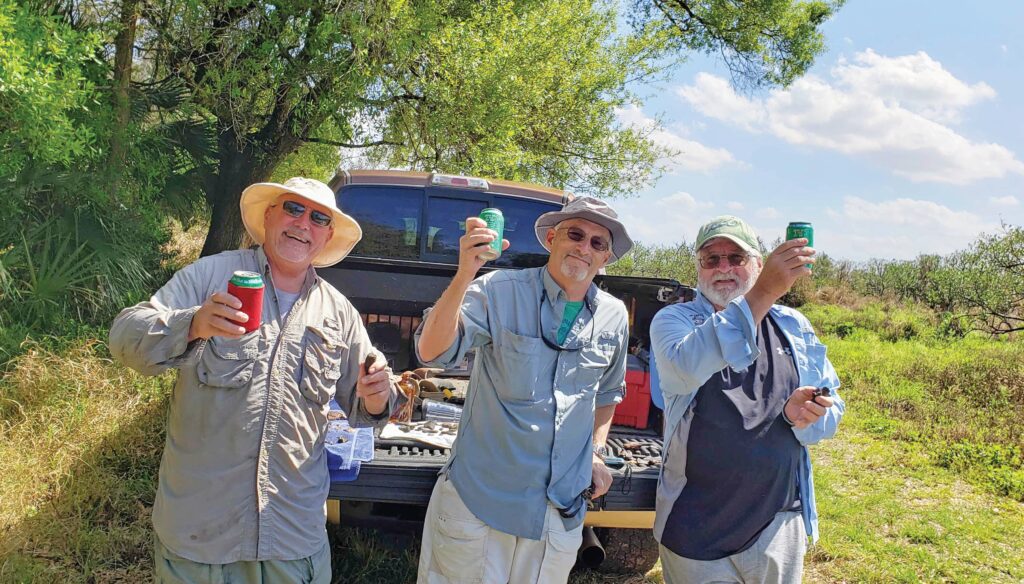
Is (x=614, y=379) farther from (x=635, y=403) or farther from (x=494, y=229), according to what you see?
(x=635, y=403)

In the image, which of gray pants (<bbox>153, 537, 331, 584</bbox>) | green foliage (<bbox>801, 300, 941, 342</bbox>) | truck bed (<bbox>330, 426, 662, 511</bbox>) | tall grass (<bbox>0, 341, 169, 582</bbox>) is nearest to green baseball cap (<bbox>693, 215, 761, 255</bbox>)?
truck bed (<bbox>330, 426, 662, 511</bbox>)

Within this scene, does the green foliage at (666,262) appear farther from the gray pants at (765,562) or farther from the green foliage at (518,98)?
the gray pants at (765,562)

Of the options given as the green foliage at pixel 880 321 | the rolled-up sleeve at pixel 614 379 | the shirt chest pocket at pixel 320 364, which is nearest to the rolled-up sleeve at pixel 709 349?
the rolled-up sleeve at pixel 614 379

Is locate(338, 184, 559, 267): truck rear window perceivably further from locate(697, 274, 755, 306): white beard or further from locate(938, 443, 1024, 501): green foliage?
locate(938, 443, 1024, 501): green foliage

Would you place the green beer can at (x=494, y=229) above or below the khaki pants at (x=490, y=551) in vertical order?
above

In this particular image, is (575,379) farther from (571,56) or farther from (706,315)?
(571,56)

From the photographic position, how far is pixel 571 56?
10.8 m

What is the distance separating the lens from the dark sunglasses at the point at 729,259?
8.03ft

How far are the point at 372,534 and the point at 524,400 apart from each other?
77.2 inches

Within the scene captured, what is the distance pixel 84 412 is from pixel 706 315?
4442 millimetres

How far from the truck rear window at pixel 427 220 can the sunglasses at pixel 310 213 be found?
2333 millimetres

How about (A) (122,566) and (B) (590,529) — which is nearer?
(B) (590,529)

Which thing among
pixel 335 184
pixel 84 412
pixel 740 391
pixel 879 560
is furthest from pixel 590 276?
pixel 84 412

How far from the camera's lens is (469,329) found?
2311 mm
